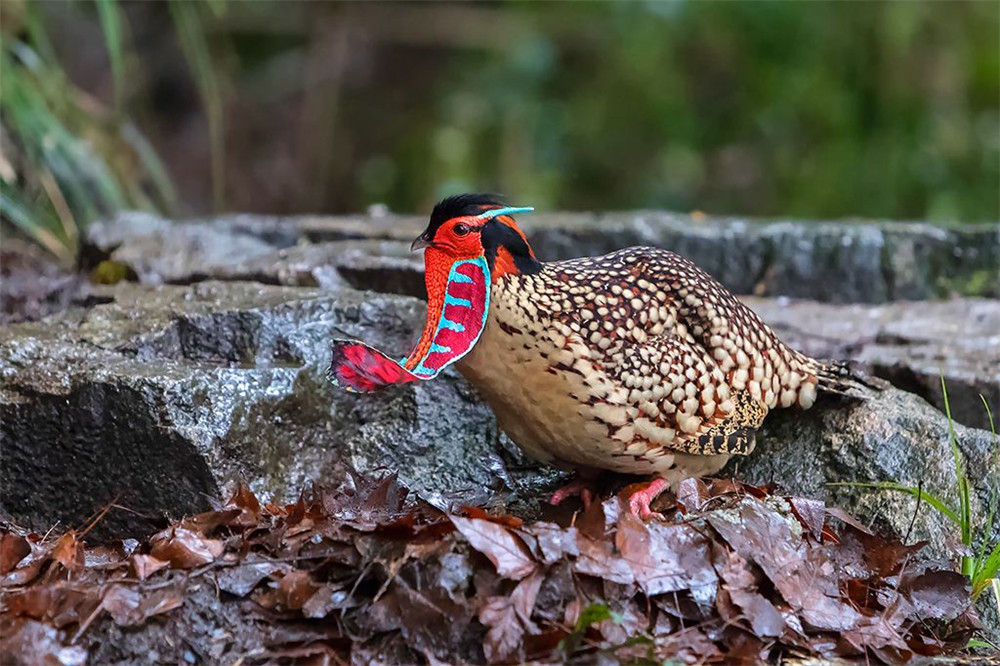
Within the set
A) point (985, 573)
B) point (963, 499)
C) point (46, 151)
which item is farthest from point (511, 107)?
point (985, 573)

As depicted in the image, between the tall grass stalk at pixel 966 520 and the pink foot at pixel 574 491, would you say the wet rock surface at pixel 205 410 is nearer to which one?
the pink foot at pixel 574 491

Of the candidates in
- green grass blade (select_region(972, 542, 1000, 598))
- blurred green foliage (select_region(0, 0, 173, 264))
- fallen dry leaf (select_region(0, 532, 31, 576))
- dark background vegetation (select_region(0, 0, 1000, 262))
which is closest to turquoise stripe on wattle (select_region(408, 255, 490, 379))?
fallen dry leaf (select_region(0, 532, 31, 576))

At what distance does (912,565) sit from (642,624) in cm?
86

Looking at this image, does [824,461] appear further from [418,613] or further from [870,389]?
[418,613]

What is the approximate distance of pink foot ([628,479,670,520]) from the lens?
2785 millimetres

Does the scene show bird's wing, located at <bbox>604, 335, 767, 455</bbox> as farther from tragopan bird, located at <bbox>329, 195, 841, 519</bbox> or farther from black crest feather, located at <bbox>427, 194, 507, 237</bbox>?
black crest feather, located at <bbox>427, 194, 507, 237</bbox>

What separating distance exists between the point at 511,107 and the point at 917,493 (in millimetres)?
7485

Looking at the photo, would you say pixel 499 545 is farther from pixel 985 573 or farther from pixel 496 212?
pixel 985 573

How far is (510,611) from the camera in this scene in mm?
2363

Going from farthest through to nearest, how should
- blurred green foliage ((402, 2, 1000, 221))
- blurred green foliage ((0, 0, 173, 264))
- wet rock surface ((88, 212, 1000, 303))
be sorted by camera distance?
blurred green foliage ((402, 2, 1000, 221))
blurred green foliage ((0, 0, 173, 264))
wet rock surface ((88, 212, 1000, 303))

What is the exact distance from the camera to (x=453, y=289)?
2.72m

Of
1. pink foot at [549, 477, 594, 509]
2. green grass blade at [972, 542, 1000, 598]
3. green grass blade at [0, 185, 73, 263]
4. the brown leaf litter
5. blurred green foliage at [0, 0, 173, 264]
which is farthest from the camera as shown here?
blurred green foliage at [0, 0, 173, 264]

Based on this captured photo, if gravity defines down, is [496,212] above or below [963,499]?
above

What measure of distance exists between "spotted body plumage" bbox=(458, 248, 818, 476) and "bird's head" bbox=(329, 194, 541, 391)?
5 cm
